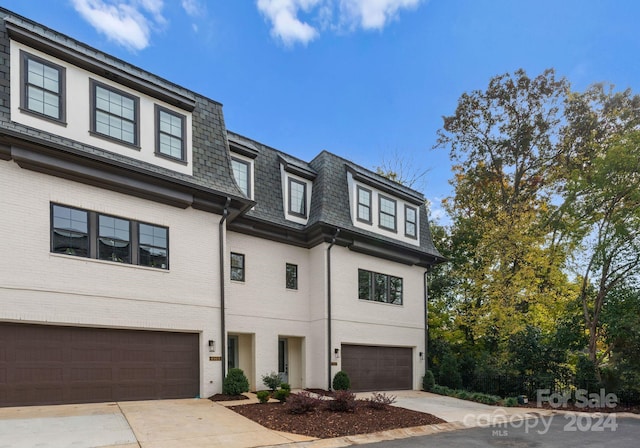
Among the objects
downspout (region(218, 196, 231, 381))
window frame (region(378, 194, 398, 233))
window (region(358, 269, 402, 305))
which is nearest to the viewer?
downspout (region(218, 196, 231, 381))

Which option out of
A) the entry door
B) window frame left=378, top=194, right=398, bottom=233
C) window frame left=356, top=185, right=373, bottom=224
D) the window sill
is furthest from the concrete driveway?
window frame left=378, top=194, right=398, bottom=233

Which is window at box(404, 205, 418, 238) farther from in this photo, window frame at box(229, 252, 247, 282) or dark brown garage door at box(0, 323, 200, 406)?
dark brown garage door at box(0, 323, 200, 406)

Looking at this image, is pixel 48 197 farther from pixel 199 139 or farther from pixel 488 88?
pixel 488 88

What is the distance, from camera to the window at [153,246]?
1170cm

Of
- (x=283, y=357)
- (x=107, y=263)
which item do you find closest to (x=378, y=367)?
(x=283, y=357)

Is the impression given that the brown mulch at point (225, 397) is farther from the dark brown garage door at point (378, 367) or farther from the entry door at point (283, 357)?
the dark brown garage door at point (378, 367)

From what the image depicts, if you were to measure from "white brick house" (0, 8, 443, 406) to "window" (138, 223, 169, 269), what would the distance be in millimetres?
39

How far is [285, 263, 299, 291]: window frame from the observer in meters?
16.1

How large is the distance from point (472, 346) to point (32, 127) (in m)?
20.4

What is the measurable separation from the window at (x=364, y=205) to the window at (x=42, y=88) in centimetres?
1084

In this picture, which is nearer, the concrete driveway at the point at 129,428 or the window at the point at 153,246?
the concrete driveway at the point at 129,428

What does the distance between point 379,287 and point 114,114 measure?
38.1 ft

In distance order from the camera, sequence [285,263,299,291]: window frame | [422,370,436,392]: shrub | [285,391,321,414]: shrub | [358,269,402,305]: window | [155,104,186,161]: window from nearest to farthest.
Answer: [285,391,321,414]: shrub → [155,104,186,161]: window → [285,263,299,291]: window frame → [358,269,402,305]: window → [422,370,436,392]: shrub

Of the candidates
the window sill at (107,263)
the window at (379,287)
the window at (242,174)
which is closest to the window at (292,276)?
the window at (379,287)
